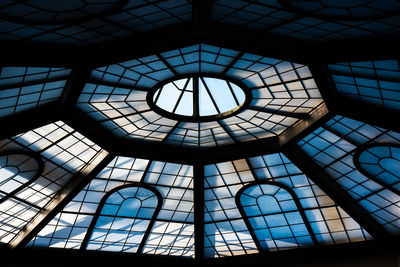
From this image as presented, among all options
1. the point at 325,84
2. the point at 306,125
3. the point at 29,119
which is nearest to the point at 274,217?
the point at 306,125

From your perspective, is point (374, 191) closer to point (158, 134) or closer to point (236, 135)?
point (236, 135)

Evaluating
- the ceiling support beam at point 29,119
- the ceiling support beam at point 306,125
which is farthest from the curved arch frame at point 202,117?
the ceiling support beam at point 29,119

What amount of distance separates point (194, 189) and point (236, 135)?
567 cm

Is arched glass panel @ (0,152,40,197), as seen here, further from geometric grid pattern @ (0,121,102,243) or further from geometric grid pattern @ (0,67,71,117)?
geometric grid pattern @ (0,67,71,117)

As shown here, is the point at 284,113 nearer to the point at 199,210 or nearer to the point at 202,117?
the point at 202,117

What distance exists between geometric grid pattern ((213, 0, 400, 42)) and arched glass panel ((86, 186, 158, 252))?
1719cm

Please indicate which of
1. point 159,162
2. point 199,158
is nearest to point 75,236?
point 159,162

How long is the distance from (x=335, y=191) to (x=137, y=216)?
15.2 m

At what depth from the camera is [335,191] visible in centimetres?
3039

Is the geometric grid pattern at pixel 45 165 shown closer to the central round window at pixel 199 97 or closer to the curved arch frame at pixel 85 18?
the central round window at pixel 199 97

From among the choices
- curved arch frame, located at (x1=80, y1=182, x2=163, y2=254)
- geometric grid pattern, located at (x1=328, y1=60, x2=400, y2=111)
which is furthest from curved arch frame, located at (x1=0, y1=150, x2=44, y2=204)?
geometric grid pattern, located at (x1=328, y1=60, x2=400, y2=111)

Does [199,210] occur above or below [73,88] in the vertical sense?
below

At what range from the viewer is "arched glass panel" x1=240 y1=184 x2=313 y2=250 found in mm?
32688

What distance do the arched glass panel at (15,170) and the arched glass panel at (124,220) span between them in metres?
6.34
